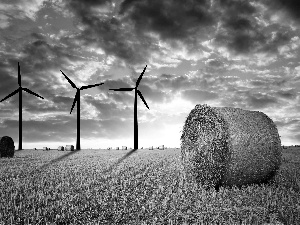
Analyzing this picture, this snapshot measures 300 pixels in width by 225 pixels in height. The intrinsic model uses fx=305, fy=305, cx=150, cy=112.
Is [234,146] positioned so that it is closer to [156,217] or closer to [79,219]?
[156,217]

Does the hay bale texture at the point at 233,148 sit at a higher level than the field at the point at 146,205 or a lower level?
higher

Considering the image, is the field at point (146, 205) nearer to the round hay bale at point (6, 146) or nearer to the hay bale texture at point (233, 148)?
the hay bale texture at point (233, 148)

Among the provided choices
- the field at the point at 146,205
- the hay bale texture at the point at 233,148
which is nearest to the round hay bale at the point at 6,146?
the field at the point at 146,205

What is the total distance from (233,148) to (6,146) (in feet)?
79.2

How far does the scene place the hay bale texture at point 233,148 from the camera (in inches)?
375

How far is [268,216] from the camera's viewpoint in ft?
20.8

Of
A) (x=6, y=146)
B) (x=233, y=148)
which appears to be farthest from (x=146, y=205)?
(x=6, y=146)

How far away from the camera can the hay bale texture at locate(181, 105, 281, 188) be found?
31.3 ft

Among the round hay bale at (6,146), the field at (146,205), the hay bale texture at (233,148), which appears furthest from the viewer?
the round hay bale at (6,146)

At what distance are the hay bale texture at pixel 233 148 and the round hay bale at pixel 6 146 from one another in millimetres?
21874

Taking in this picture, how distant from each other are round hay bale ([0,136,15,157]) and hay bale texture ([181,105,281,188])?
2187cm

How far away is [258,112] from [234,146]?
225cm

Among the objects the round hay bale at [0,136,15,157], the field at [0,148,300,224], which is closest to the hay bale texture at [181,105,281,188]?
the field at [0,148,300,224]

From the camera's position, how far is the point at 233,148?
9430mm
